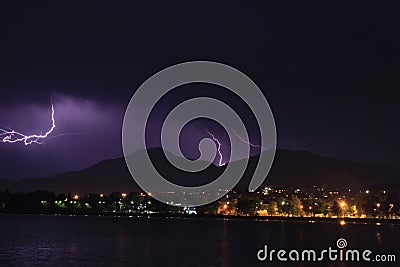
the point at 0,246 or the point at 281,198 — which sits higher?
the point at 281,198

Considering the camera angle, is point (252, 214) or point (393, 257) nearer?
point (393, 257)

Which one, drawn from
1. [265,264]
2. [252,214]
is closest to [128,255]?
[265,264]

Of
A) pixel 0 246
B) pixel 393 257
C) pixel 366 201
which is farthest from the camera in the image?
pixel 366 201

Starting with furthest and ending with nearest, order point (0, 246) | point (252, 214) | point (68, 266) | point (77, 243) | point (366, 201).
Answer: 1. point (252, 214)
2. point (366, 201)
3. point (77, 243)
4. point (0, 246)
5. point (68, 266)

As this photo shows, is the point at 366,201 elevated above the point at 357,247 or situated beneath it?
elevated above

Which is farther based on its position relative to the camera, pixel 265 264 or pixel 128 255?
pixel 128 255

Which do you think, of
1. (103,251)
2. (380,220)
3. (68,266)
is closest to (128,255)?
(103,251)

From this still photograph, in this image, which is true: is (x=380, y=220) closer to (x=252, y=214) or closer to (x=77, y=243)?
(x=252, y=214)

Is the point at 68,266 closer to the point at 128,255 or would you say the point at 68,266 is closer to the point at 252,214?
the point at 128,255

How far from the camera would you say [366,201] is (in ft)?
552

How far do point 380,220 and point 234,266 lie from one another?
401 ft

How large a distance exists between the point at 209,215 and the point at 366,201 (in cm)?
4717

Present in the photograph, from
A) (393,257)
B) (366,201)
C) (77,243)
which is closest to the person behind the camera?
(393,257)

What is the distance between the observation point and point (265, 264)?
43438 millimetres
